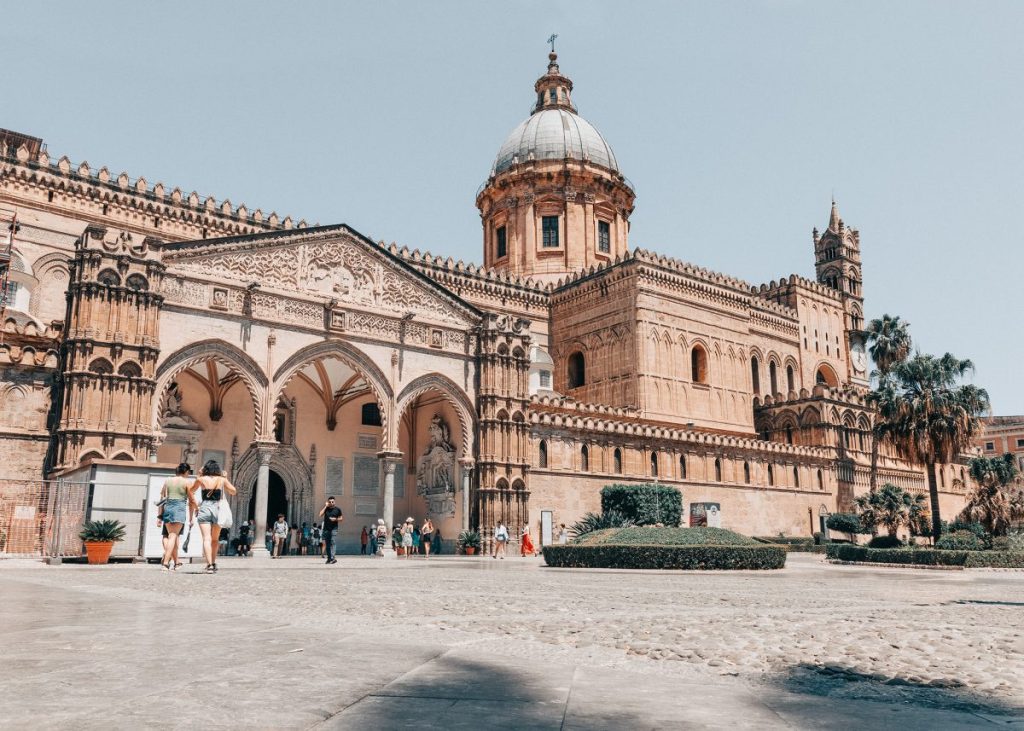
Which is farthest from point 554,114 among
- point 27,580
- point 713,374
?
point 27,580

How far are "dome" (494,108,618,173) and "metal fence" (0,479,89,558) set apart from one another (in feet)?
125

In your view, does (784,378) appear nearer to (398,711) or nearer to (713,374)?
(713,374)

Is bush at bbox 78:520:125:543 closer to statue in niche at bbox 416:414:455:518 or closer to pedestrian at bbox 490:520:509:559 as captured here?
pedestrian at bbox 490:520:509:559

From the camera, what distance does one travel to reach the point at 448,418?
3497 centimetres

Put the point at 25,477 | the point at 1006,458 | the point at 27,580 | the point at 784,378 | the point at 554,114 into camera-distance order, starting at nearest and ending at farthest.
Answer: the point at 27,580 < the point at 25,477 < the point at 1006,458 < the point at 784,378 < the point at 554,114

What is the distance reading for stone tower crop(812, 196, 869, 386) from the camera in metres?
60.5

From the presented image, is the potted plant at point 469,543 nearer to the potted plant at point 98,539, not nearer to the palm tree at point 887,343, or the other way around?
the potted plant at point 98,539

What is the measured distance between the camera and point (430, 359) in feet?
109

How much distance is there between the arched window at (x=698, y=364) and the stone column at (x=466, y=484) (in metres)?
18.5

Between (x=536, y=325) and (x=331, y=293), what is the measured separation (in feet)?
65.3

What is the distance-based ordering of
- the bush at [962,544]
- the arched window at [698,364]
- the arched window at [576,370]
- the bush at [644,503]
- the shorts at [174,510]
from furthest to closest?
1. the arched window at [576,370]
2. the arched window at [698,364]
3. the bush at [644,503]
4. the bush at [962,544]
5. the shorts at [174,510]

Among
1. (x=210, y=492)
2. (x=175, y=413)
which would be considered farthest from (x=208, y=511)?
(x=175, y=413)

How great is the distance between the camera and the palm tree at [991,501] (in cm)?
3225

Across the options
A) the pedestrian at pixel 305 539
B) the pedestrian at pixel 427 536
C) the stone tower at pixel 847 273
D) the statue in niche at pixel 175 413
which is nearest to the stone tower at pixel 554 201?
the stone tower at pixel 847 273
